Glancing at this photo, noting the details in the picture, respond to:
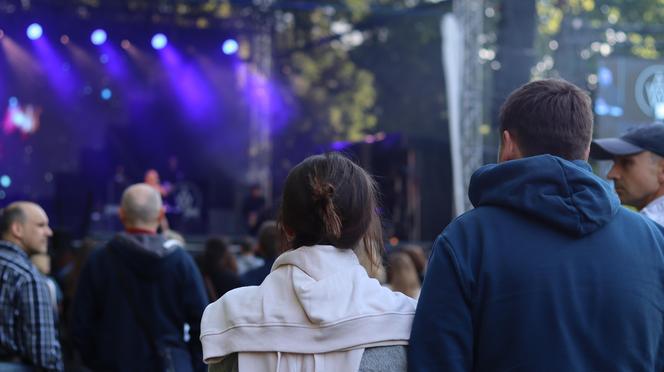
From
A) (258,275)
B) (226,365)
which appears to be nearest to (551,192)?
(226,365)

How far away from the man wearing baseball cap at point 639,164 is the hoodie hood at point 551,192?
130 cm

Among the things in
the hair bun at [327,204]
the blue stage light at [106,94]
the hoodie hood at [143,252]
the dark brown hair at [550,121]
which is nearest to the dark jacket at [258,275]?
the hoodie hood at [143,252]

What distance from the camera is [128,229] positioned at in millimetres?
5195

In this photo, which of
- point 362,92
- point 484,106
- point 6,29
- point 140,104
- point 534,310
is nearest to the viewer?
point 534,310

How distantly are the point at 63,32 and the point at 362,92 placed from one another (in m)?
6.96

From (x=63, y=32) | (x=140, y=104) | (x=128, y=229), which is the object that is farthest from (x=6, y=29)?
(x=128, y=229)

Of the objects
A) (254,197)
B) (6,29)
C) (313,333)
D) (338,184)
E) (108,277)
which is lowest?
(254,197)

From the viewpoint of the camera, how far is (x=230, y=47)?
18031mm

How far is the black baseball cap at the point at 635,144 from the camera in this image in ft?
12.0

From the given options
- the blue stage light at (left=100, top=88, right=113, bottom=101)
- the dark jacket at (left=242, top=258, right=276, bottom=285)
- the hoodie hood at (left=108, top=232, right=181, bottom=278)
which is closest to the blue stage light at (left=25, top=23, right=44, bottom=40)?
the blue stage light at (left=100, top=88, right=113, bottom=101)

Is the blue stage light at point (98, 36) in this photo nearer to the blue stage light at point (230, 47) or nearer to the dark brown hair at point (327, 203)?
the blue stage light at point (230, 47)

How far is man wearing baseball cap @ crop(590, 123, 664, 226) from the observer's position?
12.0 feet

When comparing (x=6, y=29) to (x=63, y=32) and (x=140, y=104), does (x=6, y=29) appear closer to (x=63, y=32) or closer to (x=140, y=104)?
(x=63, y=32)

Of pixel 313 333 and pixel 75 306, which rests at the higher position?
pixel 313 333
